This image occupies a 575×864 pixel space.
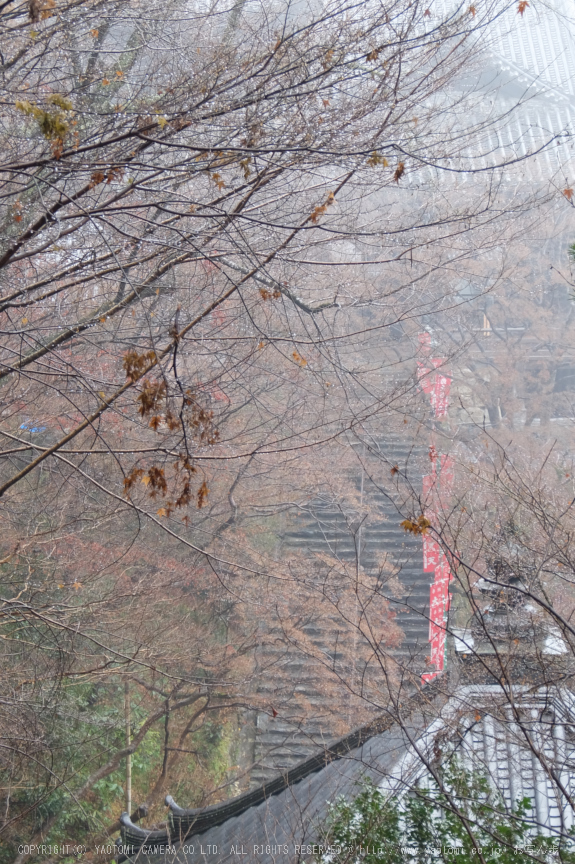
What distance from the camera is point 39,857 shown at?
654 cm

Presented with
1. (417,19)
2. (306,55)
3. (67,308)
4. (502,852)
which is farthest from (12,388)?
(502,852)

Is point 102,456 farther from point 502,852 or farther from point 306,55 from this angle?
point 502,852

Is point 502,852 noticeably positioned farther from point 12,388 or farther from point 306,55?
point 12,388

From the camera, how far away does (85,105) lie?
4.82 m

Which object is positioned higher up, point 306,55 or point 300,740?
point 306,55

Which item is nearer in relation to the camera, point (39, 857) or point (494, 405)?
point (39, 857)

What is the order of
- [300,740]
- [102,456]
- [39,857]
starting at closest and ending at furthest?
1. [39,857]
2. [102,456]
3. [300,740]

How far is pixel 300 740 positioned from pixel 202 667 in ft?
9.17

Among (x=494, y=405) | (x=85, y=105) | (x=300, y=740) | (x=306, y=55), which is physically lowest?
(x=300, y=740)

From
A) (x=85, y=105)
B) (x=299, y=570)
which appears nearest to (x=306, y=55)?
(x=85, y=105)

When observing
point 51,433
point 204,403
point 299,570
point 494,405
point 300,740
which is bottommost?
point 300,740

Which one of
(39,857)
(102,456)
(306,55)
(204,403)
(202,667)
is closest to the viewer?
(306,55)

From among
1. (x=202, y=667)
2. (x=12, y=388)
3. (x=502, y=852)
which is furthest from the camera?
(x=202, y=667)

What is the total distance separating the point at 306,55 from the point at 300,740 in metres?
8.77
